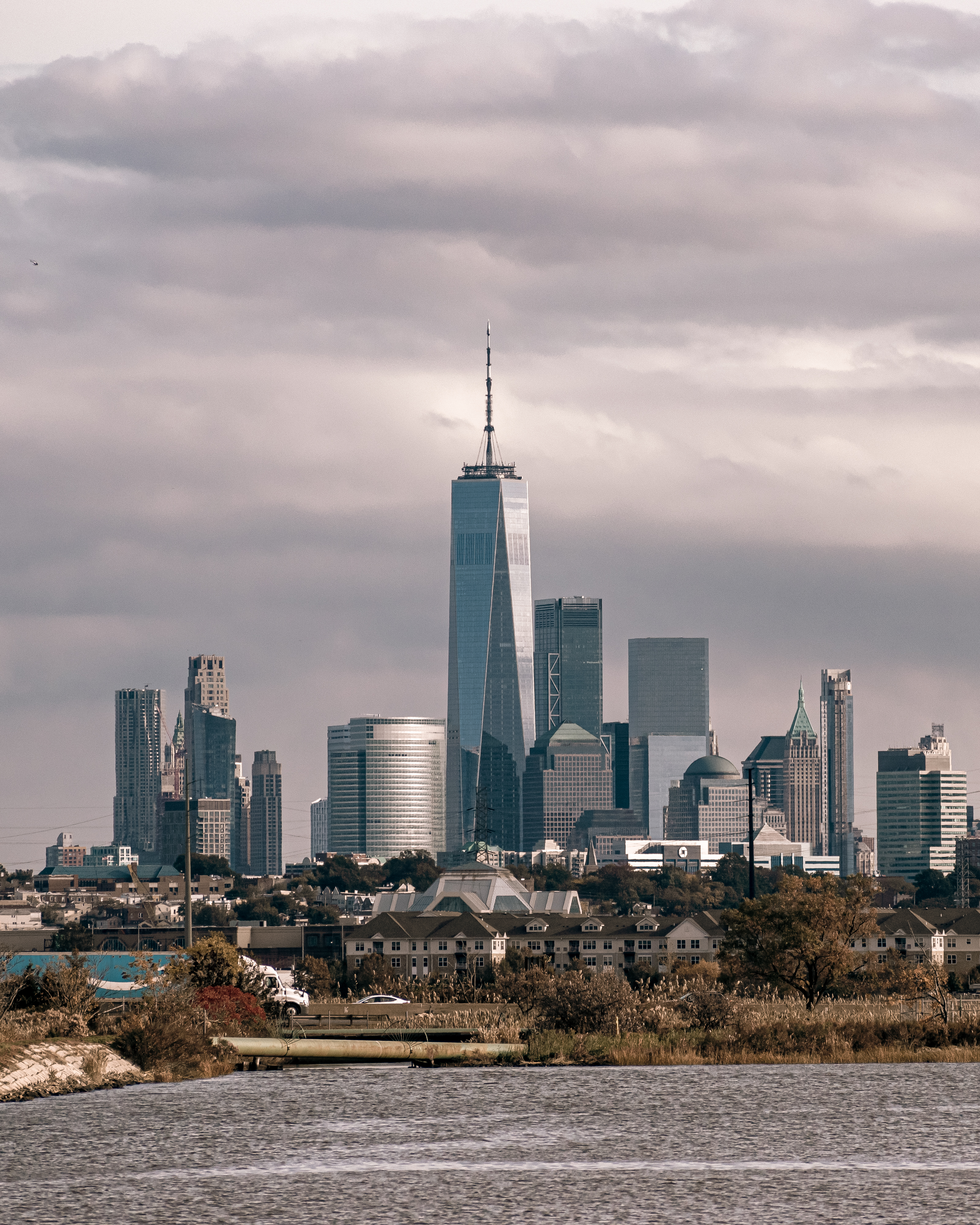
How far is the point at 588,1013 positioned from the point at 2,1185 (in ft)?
129

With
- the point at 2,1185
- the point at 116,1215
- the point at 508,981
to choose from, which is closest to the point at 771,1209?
the point at 116,1215

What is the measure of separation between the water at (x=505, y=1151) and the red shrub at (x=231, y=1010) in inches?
371

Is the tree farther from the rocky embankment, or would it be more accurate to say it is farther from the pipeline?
the rocky embankment

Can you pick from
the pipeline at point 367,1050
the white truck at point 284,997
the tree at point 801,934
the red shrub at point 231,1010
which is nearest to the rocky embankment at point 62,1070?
the pipeline at point 367,1050

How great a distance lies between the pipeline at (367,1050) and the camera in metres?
71.7

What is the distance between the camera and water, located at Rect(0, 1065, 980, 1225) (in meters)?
38.3

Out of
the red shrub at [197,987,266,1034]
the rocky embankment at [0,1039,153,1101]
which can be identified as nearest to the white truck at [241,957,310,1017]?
the red shrub at [197,987,266,1034]

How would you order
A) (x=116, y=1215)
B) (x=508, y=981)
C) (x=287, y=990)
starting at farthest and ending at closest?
(x=508, y=981) < (x=287, y=990) < (x=116, y=1215)

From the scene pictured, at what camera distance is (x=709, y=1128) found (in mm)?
50844

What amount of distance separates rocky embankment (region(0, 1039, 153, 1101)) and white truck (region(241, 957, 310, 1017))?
28.3 m

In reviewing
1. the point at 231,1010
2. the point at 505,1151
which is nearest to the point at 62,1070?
the point at 231,1010

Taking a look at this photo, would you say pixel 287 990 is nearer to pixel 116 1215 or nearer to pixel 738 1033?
pixel 738 1033

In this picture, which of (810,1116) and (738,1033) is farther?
(738,1033)

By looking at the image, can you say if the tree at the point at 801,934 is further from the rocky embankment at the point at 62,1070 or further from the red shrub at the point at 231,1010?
the rocky embankment at the point at 62,1070
